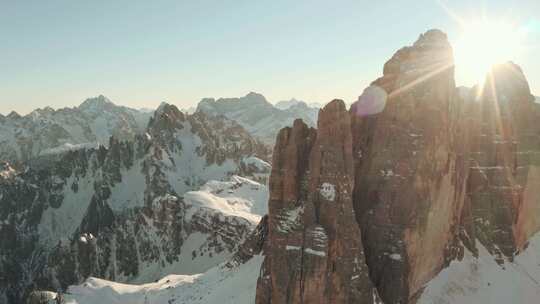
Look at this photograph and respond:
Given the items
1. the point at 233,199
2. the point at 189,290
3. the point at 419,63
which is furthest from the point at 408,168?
the point at 233,199

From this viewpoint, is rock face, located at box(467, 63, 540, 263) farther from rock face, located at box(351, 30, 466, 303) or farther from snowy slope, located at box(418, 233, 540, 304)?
rock face, located at box(351, 30, 466, 303)

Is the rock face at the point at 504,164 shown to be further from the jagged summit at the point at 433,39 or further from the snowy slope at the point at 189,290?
the snowy slope at the point at 189,290

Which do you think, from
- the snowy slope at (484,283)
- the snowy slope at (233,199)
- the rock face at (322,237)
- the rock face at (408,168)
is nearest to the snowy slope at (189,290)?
the rock face at (322,237)

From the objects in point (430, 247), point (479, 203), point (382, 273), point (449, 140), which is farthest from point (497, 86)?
point (382, 273)

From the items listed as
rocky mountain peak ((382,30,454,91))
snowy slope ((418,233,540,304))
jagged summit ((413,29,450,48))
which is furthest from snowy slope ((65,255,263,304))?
jagged summit ((413,29,450,48))

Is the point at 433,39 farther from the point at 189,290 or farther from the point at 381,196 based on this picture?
the point at 189,290

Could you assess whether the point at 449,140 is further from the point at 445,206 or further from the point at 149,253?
the point at 149,253
